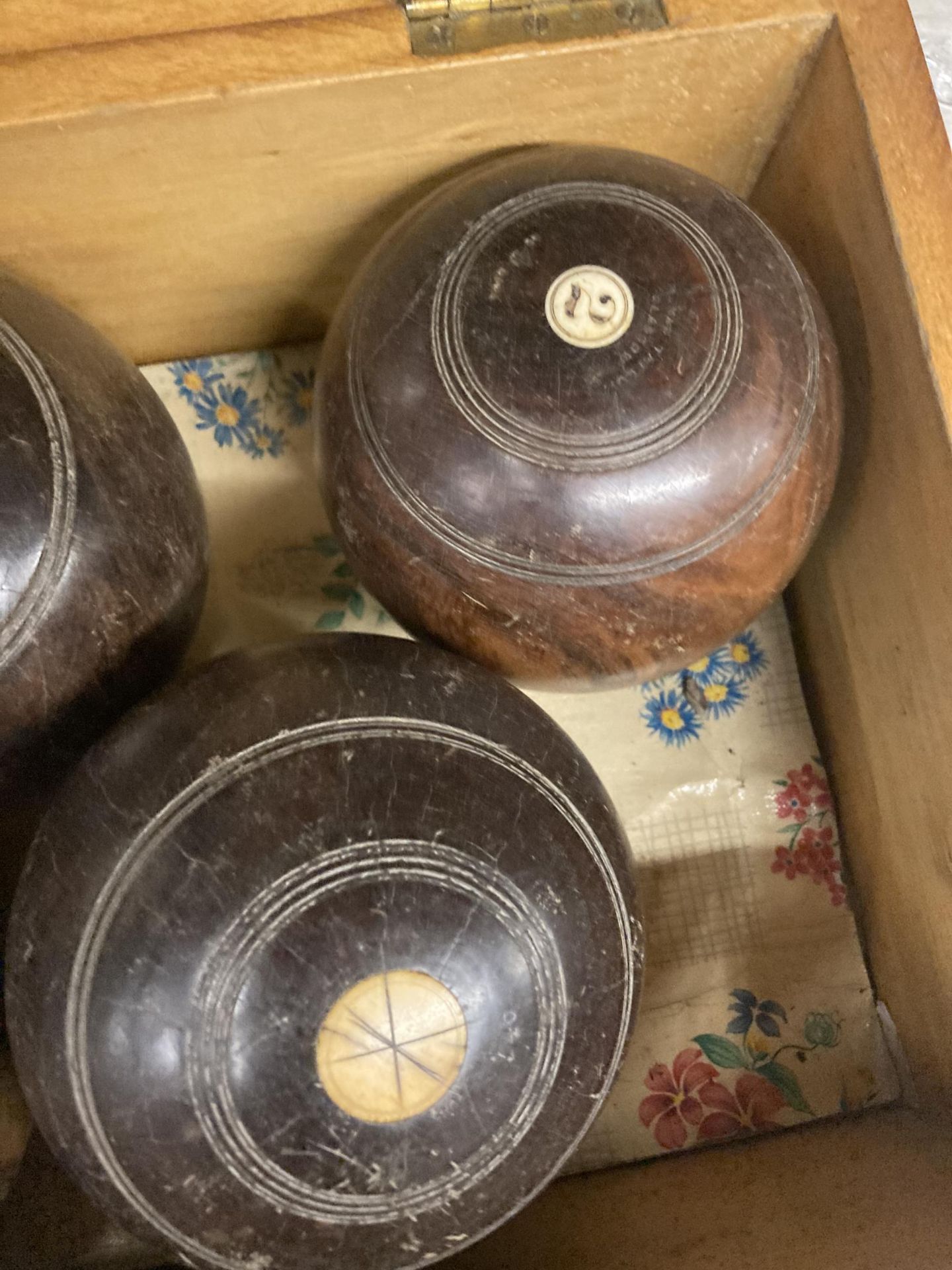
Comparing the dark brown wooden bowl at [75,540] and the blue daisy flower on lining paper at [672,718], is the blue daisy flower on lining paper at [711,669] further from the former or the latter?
the dark brown wooden bowl at [75,540]

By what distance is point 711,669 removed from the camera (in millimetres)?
1354

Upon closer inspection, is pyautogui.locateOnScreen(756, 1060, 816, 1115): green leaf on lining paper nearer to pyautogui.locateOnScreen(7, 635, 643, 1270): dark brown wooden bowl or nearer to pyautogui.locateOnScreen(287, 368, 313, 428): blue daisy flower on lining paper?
pyautogui.locateOnScreen(7, 635, 643, 1270): dark brown wooden bowl

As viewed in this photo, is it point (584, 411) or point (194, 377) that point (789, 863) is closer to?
point (584, 411)

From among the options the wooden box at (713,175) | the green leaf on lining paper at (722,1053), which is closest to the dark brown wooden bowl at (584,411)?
the wooden box at (713,175)

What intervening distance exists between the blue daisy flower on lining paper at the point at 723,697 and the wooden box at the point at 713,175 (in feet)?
0.44

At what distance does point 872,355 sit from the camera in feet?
3.54

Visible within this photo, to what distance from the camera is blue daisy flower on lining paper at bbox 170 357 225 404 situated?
1.42 metres

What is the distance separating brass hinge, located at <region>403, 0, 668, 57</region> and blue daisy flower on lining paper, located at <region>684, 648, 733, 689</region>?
0.71 metres

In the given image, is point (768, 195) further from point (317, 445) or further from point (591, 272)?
point (317, 445)

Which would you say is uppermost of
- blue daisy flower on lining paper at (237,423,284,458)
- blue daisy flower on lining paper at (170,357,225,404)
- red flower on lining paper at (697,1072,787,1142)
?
blue daisy flower on lining paper at (170,357,225,404)

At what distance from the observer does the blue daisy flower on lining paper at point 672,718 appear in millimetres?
1326

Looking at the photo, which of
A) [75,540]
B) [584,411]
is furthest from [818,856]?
[75,540]

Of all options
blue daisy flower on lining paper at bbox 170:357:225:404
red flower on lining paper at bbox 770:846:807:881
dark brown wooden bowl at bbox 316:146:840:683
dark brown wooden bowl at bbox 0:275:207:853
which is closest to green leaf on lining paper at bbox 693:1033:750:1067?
red flower on lining paper at bbox 770:846:807:881

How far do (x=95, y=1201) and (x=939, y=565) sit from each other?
→ 36.6 inches
